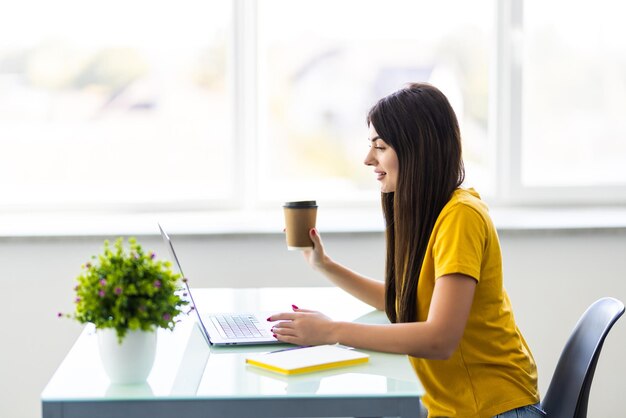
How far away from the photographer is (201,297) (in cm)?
234

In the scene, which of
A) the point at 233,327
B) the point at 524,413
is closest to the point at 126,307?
the point at 233,327

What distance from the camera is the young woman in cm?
179

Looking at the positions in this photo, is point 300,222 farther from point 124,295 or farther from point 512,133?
point 512,133

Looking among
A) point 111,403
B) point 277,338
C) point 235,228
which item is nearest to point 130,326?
point 111,403

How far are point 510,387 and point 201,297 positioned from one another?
32.7 inches

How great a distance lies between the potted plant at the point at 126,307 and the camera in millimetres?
1488

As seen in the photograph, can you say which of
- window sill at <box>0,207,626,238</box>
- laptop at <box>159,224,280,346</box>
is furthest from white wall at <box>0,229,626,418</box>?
laptop at <box>159,224,280,346</box>

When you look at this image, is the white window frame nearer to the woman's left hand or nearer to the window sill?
the window sill

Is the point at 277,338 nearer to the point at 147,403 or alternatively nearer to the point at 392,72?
the point at 147,403

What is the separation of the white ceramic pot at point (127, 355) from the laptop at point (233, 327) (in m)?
0.24

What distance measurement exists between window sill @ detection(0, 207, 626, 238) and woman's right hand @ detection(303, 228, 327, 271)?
0.90 m

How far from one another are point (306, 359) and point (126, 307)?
13.4 inches

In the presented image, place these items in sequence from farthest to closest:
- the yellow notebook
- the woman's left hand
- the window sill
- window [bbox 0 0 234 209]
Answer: window [bbox 0 0 234 209] → the window sill → the woman's left hand → the yellow notebook

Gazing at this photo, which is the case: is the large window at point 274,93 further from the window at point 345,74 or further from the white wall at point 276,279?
the white wall at point 276,279
